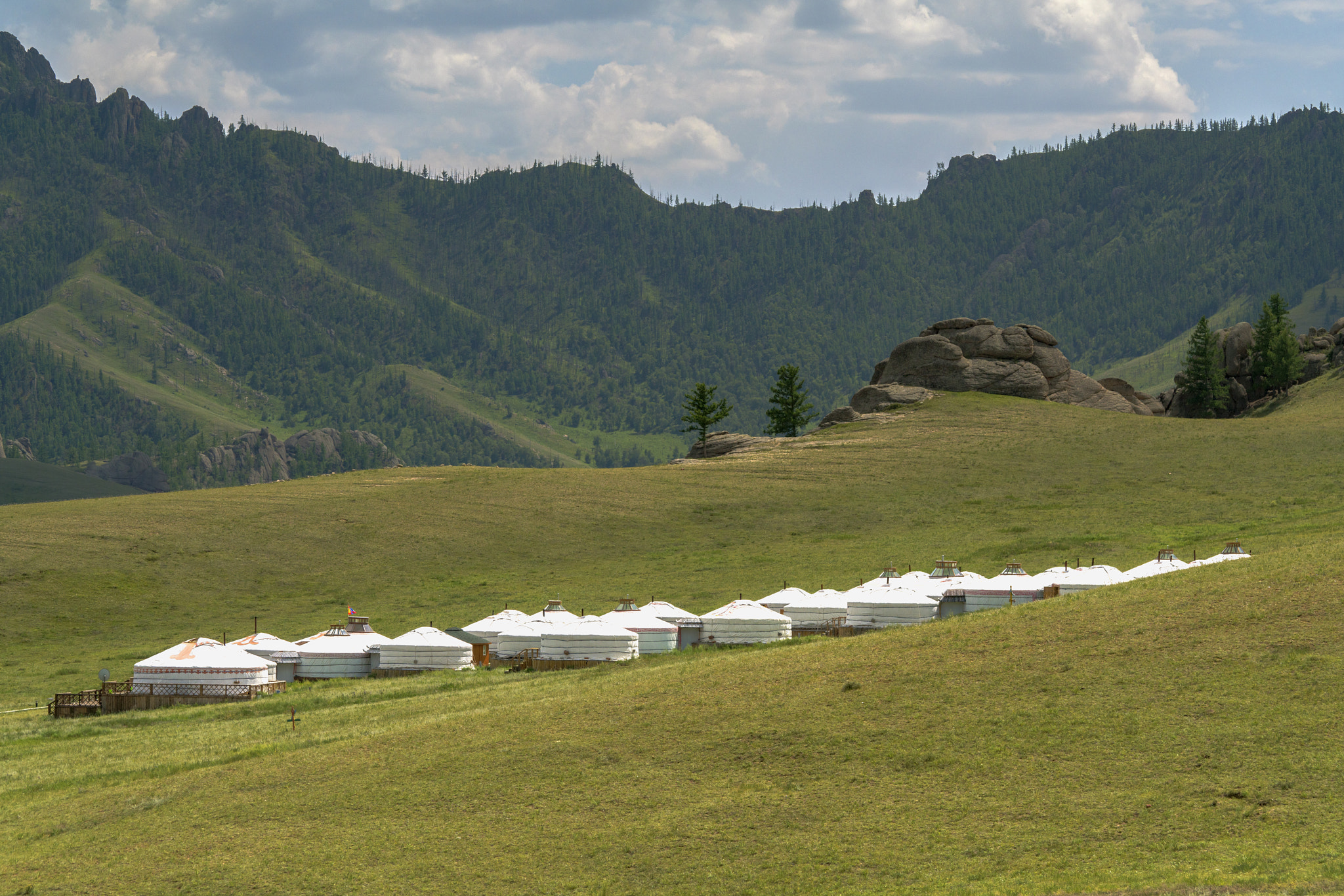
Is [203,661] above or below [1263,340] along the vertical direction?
below

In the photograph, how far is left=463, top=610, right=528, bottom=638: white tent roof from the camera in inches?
2514

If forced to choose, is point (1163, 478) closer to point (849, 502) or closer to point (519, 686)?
point (849, 502)

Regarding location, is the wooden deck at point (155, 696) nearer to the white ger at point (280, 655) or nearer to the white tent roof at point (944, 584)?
the white ger at point (280, 655)

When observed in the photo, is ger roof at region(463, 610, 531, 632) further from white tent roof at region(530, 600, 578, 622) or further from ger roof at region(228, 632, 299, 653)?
ger roof at region(228, 632, 299, 653)

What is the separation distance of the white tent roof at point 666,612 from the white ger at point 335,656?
12256mm

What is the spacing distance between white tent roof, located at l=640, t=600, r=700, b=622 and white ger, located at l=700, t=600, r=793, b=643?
1839 millimetres

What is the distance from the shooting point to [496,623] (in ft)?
212

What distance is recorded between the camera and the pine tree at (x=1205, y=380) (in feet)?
497

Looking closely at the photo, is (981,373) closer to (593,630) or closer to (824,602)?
(824,602)

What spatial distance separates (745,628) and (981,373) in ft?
314

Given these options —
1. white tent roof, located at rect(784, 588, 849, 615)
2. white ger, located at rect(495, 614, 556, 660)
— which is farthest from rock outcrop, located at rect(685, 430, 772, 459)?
white ger, located at rect(495, 614, 556, 660)

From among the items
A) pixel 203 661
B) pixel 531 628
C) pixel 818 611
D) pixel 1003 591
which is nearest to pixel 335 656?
pixel 203 661

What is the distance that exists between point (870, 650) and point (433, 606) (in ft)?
131

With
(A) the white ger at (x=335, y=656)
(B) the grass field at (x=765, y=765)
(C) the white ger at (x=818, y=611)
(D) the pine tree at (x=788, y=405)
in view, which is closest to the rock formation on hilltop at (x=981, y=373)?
(D) the pine tree at (x=788, y=405)
